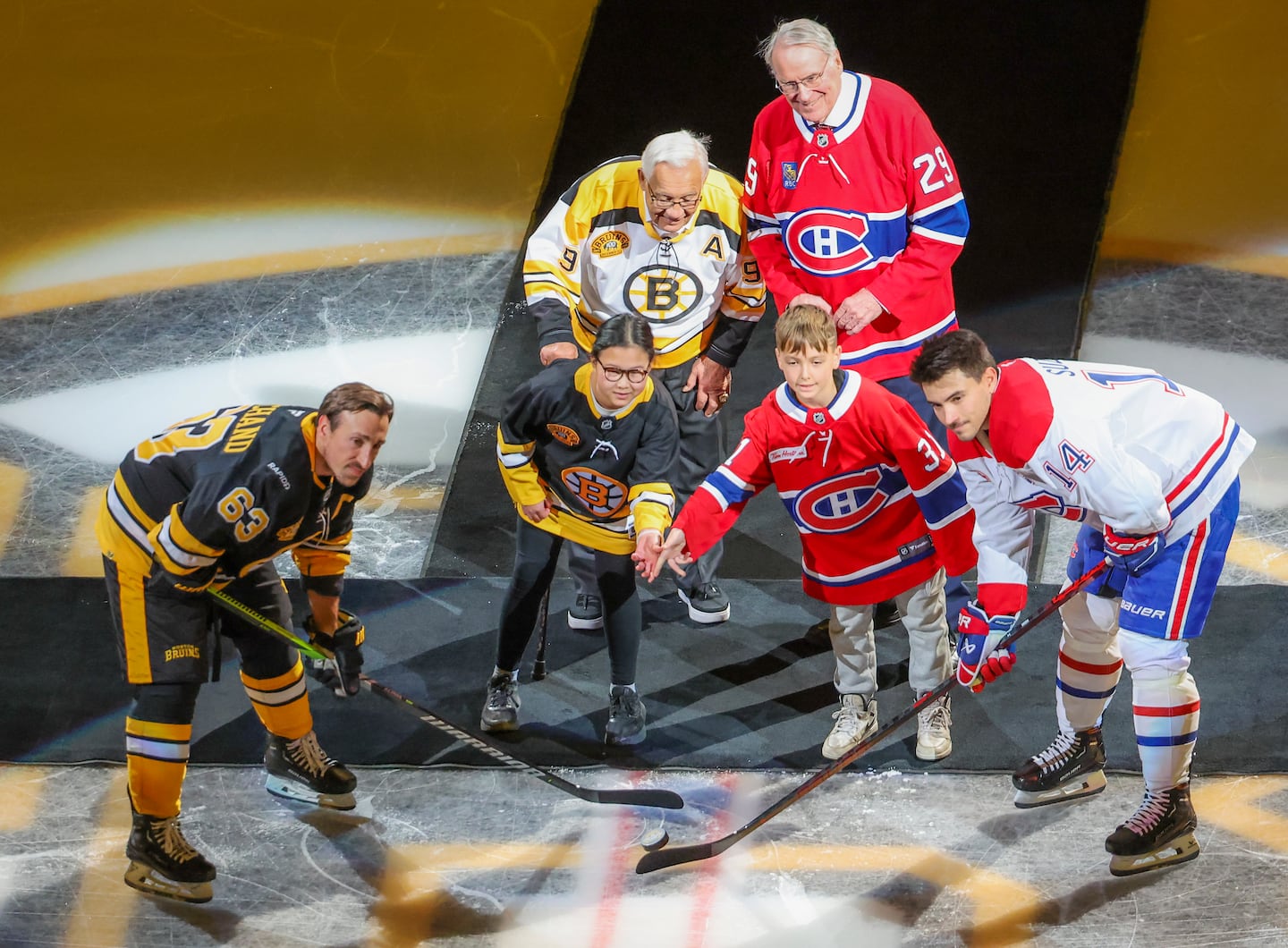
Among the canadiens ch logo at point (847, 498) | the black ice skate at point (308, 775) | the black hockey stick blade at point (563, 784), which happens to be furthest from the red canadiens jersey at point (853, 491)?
the black ice skate at point (308, 775)

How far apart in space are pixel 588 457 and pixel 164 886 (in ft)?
4.44

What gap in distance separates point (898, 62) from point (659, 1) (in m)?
1.27

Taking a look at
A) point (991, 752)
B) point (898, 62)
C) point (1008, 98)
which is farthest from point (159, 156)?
point (991, 752)

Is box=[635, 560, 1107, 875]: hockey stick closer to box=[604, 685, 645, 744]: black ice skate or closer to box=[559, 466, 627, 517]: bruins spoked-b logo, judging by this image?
box=[604, 685, 645, 744]: black ice skate

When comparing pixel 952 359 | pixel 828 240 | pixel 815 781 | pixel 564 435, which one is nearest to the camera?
pixel 952 359

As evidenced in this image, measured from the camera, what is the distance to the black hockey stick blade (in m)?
3.55

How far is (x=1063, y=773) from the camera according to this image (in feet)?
11.7

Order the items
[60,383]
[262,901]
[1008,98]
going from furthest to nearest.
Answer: [1008,98] < [60,383] < [262,901]

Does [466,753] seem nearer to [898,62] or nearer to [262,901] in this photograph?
[262,901]

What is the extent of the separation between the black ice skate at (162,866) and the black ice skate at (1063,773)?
73.3 inches

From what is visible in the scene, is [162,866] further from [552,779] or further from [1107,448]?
[1107,448]

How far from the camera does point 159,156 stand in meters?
6.68

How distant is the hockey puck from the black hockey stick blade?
10 cm

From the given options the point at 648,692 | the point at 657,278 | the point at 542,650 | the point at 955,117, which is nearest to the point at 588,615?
the point at 542,650
